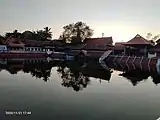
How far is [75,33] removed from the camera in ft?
64.5

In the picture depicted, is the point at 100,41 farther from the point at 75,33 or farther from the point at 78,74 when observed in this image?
the point at 78,74

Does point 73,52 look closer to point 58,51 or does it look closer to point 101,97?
point 58,51

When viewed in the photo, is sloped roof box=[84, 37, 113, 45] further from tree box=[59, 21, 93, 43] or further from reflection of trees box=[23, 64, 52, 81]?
reflection of trees box=[23, 64, 52, 81]

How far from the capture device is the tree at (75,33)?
19.4 meters

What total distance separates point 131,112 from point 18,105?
1441 mm

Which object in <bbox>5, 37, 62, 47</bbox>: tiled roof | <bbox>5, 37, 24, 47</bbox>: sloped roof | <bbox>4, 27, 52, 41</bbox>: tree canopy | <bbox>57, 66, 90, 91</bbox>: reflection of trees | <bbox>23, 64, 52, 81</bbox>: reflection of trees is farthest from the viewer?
<bbox>4, 27, 52, 41</bbox>: tree canopy

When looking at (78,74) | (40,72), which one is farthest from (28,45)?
(78,74)

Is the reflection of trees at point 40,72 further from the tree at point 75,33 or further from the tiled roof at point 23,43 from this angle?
the tree at point 75,33

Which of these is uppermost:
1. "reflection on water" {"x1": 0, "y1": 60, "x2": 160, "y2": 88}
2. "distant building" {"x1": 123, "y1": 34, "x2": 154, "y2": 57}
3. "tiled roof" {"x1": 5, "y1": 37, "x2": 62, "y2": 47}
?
"tiled roof" {"x1": 5, "y1": 37, "x2": 62, "y2": 47}

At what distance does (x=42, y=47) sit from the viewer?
17.7m

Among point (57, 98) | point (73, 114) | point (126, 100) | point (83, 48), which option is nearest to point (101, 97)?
Result: point (126, 100)

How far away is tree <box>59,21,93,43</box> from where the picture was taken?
1939cm

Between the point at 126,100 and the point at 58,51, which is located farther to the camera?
the point at 58,51

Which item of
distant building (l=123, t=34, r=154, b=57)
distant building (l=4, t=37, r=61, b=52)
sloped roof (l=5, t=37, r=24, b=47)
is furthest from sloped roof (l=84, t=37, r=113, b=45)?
sloped roof (l=5, t=37, r=24, b=47)
